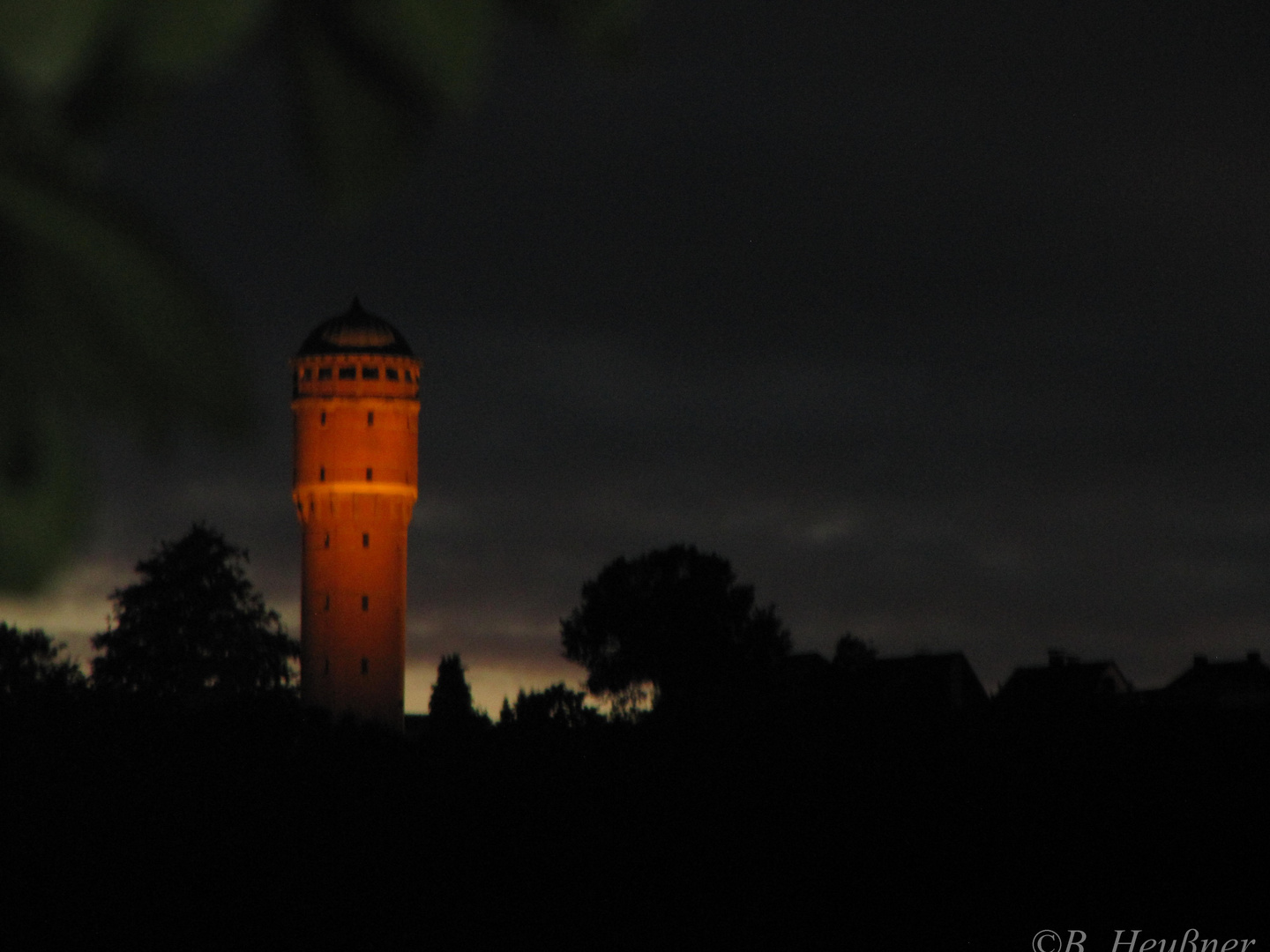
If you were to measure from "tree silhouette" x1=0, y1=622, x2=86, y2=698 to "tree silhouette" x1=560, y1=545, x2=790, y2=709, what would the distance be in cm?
1820

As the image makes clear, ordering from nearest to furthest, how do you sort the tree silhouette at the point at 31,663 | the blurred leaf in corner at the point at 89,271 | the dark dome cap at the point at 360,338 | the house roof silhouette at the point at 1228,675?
the blurred leaf in corner at the point at 89,271
the tree silhouette at the point at 31,663
the house roof silhouette at the point at 1228,675
the dark dome cap at the point at 360,338

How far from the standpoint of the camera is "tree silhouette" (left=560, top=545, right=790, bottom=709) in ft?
238

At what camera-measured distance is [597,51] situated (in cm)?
87

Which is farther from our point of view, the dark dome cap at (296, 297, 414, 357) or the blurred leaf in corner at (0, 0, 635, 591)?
the dark dome cap at (296, 297, 414, 357)

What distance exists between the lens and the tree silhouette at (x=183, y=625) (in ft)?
224

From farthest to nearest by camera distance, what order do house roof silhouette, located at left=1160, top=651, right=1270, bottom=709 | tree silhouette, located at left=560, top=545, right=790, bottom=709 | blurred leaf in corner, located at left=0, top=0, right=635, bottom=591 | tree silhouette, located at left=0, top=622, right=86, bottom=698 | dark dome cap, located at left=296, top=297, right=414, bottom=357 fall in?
dark dome cap, located at left=296, top=297, right=414, bottom=357 → tree silhouette, located at left=560, top=545, right=790, bottom=709 → house roof silhouette, located at left=1160, top=651, right=1270, bottom=709 → tree silhouette, located at left=0, top=622, right=86, bottom=698 → blurred leaf in corner, located at left=0, top=0, right=635, bottom=591

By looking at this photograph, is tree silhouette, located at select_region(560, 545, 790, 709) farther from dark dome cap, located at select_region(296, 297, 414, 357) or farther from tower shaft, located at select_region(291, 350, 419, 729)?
dark dome cap, located at select_region(296, 297, 414, 357)

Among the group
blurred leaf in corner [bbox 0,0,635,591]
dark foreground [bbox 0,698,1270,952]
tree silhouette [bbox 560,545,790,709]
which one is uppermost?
tree silhouette [bbox 560,545,790,709]

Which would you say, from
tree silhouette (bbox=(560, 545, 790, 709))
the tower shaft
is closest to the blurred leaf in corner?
tree silhouette (bbox=(560, 545, 790, 709))

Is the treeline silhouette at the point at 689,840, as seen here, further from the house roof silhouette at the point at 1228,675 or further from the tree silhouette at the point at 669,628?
the tree silhouette at the point at 669,628

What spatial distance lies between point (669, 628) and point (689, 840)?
175ft

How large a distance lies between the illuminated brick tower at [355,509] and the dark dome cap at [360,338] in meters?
0.03

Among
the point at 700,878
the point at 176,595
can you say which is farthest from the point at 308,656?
the point at 700,878

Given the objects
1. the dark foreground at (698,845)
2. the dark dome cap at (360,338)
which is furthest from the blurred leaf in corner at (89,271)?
the dark dome cap at (360,338)
